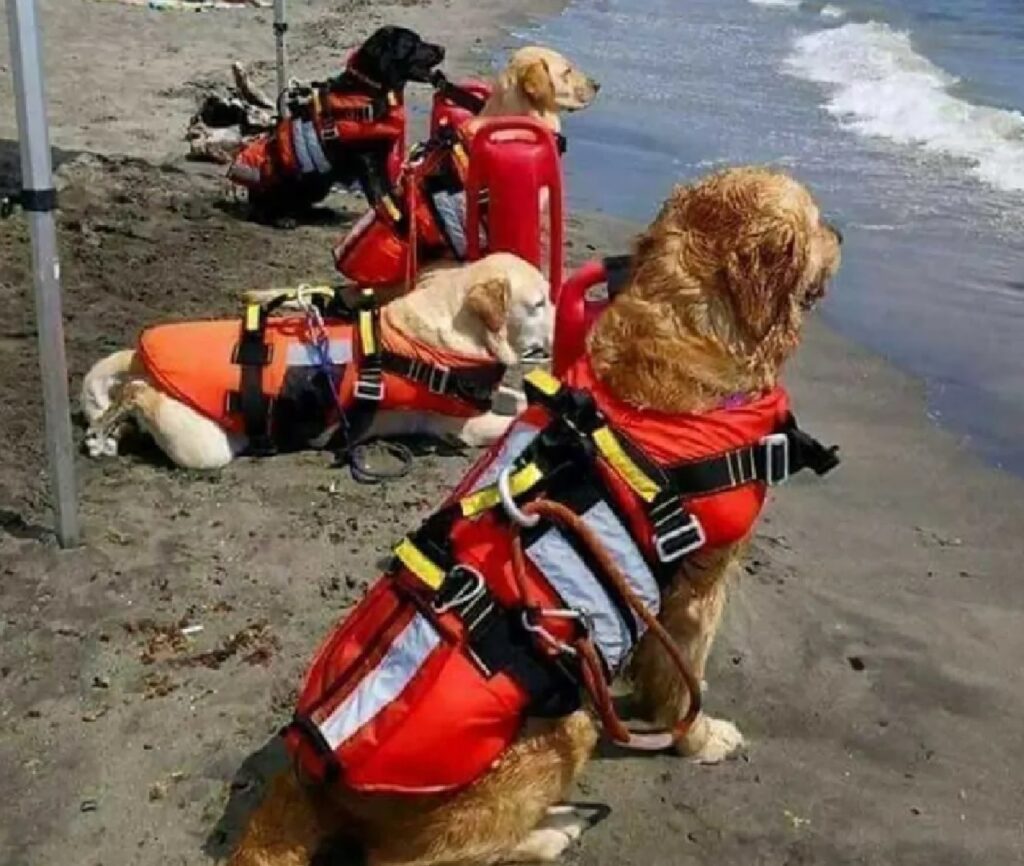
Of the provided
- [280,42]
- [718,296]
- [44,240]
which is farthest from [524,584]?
[280,42]

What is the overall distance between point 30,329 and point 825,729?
4448 mm

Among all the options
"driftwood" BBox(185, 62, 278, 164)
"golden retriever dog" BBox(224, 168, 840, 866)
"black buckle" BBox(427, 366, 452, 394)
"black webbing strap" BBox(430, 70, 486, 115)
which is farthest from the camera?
"driftwood" BBox(185, 62, 278, 164)

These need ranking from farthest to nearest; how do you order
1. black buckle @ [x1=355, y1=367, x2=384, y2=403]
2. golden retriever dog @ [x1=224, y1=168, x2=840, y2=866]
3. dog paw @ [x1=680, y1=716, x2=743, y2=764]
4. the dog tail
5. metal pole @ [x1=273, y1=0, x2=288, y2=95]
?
metal pole @ [x1=273, y1=0, x2=288, y2=95]
black buckle @ [x1=355, y1=367, x2=384, y2=403]
dog paw @ [x1=680, y1=716, x2=743, y2=764]
golden retriever dog @ [x1=224, y1=168, x2=840, y2=866]
the dog tail

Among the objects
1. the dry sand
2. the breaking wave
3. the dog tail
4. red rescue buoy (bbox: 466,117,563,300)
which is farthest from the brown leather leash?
the breaking wave

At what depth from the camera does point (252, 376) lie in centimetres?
583

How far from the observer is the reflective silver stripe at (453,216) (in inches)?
285

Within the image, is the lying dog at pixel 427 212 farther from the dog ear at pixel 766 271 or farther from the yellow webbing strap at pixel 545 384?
the yellow webbing strap at pixel 545 384

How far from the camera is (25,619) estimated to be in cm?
450

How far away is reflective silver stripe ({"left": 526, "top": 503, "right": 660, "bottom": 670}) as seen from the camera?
3.30m

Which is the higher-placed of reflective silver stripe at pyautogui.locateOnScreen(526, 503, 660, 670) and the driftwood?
→ reflective silver stripe at pyautogui.locateOnScreen(526, 503, 660, 670)

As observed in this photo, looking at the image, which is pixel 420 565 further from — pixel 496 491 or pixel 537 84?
pixel 537 84

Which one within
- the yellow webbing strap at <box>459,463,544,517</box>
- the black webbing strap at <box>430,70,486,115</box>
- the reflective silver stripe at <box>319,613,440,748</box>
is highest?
the yellow webbing strap at <box>459,463,544,517</box>

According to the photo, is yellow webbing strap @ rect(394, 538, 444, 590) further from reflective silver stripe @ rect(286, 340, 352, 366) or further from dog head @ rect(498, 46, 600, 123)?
dog head @ rect(498, 46, 600, 123)

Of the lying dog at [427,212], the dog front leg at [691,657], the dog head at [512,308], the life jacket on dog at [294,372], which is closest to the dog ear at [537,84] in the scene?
the lying dog at [427,212]
